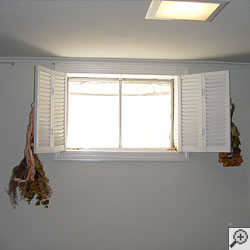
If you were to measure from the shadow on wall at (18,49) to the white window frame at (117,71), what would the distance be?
0.29m

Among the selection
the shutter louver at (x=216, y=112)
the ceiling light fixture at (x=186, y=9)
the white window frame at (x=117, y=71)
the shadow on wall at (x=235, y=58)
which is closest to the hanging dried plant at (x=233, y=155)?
the shutter louver at (x=216, y=112)

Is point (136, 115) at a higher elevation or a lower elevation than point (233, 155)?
higher

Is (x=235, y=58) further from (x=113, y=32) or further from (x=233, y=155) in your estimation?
(x=113, y=32)

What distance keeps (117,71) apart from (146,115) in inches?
26.4

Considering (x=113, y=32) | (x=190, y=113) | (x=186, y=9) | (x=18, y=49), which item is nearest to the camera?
(x=186, y=9)

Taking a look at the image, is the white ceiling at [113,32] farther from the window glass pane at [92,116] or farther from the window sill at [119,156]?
the window sill at [119,156]

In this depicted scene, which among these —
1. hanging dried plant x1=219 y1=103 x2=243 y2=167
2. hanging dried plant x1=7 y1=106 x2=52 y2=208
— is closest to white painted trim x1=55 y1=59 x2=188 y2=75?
hanging dried plant x1=7 y1=106 x2=52 y2=208

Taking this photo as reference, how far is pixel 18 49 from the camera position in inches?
131

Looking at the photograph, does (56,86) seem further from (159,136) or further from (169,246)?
(169,246)

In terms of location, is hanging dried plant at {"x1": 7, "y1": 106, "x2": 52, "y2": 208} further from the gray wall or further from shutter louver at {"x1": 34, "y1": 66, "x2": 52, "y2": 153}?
the gray wall

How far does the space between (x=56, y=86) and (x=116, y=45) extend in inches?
33.8

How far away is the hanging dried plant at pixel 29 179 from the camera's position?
318 centimetres

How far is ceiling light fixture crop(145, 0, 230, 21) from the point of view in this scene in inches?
81.5

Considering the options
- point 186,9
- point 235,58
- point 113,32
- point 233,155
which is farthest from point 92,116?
point 186,9
